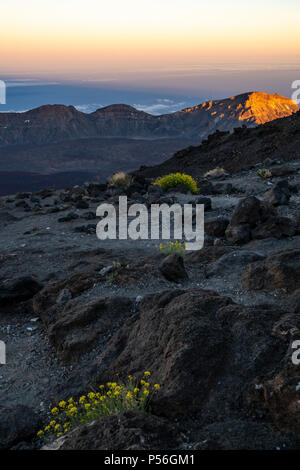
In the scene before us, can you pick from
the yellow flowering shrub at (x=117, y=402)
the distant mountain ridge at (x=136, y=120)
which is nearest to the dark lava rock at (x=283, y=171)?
the yellow flowering shrub at (x=117, y=402)

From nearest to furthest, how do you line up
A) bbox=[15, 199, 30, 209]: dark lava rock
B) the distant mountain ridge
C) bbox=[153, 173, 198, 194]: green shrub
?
bbox=[153, 173, 198, 194]: green shrub → bbox=[15, 199, 30, 209]: dark lava rock → the distant mountain ridge

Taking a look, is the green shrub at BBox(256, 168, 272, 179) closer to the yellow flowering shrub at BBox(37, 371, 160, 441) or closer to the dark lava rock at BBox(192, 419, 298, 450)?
the yellow flowering shrub at BBox(37, 371, 160, 441)

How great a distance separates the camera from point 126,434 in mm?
2855

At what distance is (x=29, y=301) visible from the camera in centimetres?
742

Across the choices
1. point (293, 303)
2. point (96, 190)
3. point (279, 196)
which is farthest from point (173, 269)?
point (96, 190)

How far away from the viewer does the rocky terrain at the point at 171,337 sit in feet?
9.82

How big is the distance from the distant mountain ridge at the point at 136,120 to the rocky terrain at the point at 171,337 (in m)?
110

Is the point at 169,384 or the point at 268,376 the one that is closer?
the point at 268,376

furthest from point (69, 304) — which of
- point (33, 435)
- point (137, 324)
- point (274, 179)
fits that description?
point (274, 179)

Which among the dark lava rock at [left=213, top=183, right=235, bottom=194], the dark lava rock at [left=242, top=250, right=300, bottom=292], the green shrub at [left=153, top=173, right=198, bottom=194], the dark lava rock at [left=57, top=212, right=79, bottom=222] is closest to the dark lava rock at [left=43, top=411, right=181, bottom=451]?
the dark lava rock at [left=242, top=250, right=300, bottom=292]

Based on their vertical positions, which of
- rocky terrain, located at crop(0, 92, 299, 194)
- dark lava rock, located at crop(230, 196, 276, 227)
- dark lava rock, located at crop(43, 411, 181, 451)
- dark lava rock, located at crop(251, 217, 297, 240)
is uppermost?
rocky terrain, located at crop(0, 92, 299, 194)

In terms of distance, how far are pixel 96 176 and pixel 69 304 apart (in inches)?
2776

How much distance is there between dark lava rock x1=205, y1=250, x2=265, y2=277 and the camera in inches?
257

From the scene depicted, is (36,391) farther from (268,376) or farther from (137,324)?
(268,376)
